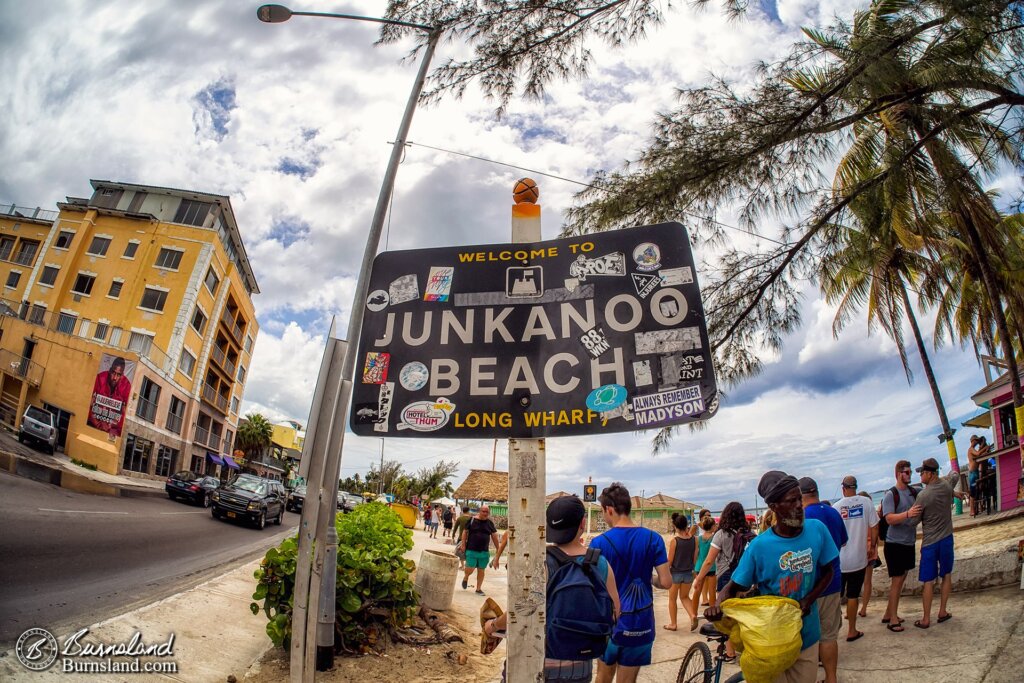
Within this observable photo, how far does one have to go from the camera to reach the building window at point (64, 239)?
33594 millimetres

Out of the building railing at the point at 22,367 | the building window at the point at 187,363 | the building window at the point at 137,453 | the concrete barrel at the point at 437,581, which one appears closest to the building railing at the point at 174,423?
the building window at the point at 187,363

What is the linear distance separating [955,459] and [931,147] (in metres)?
14.9

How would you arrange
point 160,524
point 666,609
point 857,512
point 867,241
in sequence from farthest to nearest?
point 160,524 → point 666,609 → point 857,512 → point 867,241

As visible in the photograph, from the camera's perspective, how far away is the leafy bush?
4605 mm

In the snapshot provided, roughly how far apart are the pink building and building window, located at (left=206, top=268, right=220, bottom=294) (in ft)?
130

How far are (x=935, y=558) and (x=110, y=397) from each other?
1270 inches

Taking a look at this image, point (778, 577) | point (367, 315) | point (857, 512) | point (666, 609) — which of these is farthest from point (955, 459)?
point (367, 315)

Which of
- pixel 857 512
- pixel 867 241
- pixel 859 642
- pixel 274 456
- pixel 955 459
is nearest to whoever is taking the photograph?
pixel 867 241

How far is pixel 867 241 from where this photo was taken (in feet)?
14.5

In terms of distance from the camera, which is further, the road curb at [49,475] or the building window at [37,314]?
the building window at [37,314]

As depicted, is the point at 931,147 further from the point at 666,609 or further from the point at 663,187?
the point at 666,609

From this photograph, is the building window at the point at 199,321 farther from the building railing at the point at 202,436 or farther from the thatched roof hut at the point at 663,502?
the thatched roof hut at the point at 663,502

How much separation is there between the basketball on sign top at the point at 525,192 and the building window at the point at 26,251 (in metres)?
45.0

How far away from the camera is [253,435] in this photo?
5772 cm
